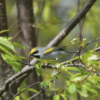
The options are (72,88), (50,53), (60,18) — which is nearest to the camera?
(72,88)

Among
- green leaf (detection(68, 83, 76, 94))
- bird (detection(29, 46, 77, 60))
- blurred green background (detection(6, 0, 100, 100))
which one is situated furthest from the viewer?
blurred green background (detection(6, 0, 100, 100))

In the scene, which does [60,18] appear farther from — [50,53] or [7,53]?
[7,53]

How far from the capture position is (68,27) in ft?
2.81

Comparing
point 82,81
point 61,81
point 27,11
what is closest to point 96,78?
point 82,81

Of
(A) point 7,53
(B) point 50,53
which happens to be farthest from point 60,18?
(A) point 7,53

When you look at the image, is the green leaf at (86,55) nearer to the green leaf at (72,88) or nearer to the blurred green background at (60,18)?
the green leaf at (72,88)

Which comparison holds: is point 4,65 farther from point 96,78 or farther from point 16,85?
point 96,78

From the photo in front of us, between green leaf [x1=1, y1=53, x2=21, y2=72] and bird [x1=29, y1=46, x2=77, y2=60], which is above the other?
green leaf [x1=1, y1=53, x2=21, y2=72]

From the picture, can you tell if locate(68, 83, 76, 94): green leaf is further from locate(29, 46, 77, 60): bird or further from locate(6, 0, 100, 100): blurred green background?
locate(29, 46, 77, 60): bird

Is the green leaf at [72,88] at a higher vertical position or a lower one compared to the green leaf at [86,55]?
lower

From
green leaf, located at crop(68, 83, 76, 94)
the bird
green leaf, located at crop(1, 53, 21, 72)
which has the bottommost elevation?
the bird

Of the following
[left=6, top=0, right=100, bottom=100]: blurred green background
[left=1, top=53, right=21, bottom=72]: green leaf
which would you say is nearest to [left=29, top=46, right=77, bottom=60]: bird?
[left=6, top=0, right=100, bottom=100]: blurred green background

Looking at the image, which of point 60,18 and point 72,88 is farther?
point 60,18

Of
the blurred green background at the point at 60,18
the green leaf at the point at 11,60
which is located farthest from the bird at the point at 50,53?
the green leaf at the point at 11,60
